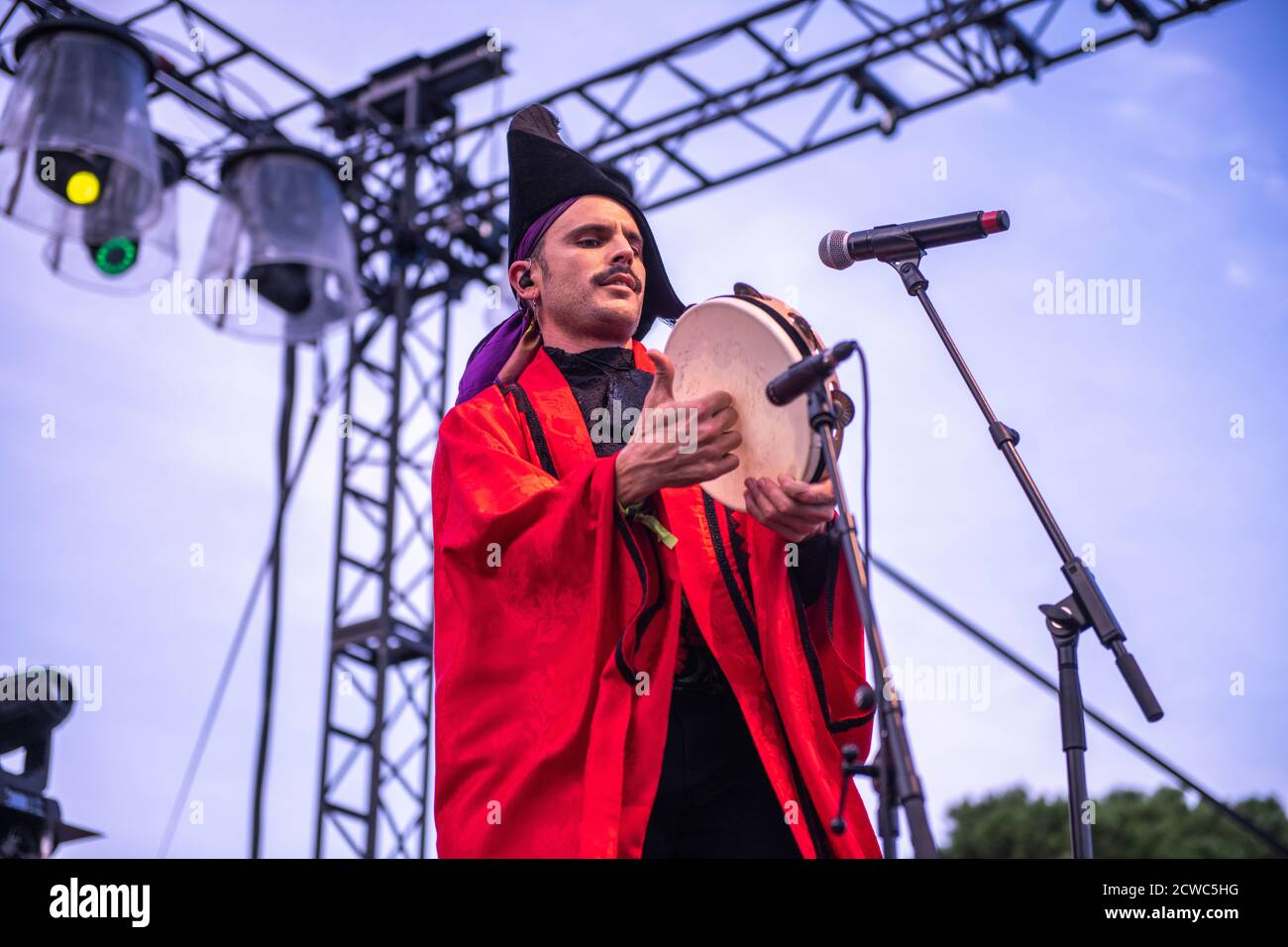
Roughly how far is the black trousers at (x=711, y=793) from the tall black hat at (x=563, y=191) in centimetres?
110

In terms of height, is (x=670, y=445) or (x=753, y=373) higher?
(x=753, y=373)

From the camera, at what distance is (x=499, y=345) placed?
373cm

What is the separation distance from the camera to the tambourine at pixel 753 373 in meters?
2.97

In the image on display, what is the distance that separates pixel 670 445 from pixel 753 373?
0.79 feet

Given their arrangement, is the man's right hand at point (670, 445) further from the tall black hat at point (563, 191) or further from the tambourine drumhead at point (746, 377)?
the tall black hat at point (563, 191)

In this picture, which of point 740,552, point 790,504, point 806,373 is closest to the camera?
point 806,373

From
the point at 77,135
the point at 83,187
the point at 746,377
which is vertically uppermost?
the point at 77,135

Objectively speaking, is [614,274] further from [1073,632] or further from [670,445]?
[1073,632]

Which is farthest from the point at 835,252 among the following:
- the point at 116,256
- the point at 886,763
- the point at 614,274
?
the point at 116,256

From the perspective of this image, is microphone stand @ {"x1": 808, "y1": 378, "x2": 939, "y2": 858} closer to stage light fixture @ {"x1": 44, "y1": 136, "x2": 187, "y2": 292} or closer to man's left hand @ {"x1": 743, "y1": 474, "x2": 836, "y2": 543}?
man's left hand @ {"x1": 743, "y1": 474, "x2": 836, "y2": 543}

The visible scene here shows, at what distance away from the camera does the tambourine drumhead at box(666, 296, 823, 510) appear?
2975mm

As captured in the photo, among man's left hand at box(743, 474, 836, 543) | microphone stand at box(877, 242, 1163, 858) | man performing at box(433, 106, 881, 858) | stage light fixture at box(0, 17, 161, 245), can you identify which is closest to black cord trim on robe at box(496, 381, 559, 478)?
man performing at box(433, 106, 881, 858)
